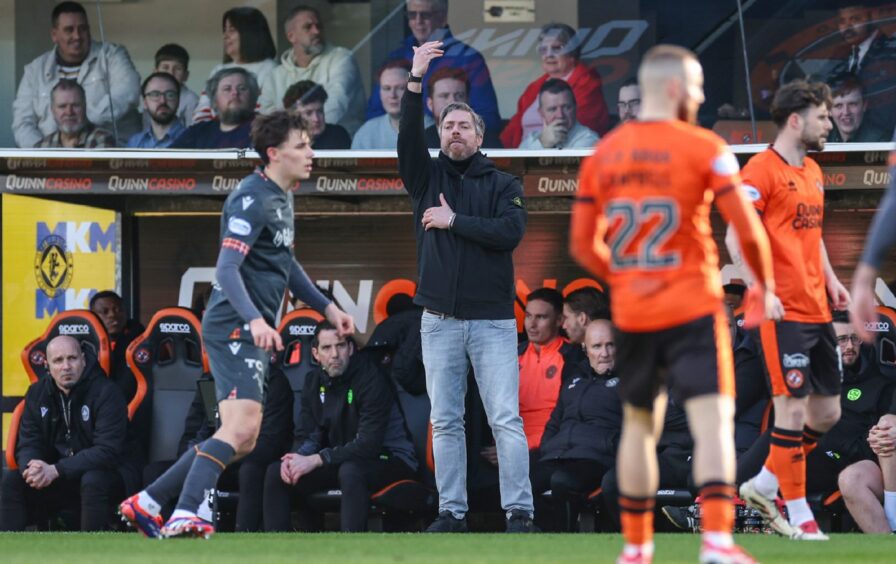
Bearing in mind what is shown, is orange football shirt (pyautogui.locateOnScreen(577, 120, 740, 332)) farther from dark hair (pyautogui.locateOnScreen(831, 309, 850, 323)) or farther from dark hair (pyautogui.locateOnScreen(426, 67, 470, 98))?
dark hair (pyautogui.locateOnScreen(426, 67, 470, 98))

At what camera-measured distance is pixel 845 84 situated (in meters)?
10.9

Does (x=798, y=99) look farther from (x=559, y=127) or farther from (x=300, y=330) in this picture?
(x=300, y=330)

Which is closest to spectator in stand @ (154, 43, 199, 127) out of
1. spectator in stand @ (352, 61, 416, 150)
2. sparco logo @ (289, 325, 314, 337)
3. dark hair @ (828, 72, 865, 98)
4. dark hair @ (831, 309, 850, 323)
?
spectator in stand @ (352, 61, 416, 150)

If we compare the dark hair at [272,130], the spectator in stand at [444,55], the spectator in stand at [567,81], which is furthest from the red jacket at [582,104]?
the dark hair at [272,130]

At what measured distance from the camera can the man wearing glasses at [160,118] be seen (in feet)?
37.9

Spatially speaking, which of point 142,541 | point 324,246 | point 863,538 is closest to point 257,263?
Result: point 142,541

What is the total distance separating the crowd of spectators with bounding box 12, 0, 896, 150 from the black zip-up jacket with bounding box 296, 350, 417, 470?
5.39 feet

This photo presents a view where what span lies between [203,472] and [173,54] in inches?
203

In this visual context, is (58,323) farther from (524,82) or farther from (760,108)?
(760,108)

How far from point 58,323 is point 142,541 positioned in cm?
447

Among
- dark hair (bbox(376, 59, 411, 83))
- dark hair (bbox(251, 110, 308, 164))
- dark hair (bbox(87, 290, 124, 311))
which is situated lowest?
dark hair (bbox(87, 290, 124, 311))

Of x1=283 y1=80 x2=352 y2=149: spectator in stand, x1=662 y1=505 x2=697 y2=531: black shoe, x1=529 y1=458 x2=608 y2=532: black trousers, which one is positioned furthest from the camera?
x1=283 y1=80 x2=352 y2=149: spectator in stand

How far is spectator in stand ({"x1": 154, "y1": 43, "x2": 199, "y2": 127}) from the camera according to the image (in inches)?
457

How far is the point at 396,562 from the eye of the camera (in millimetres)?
6449
